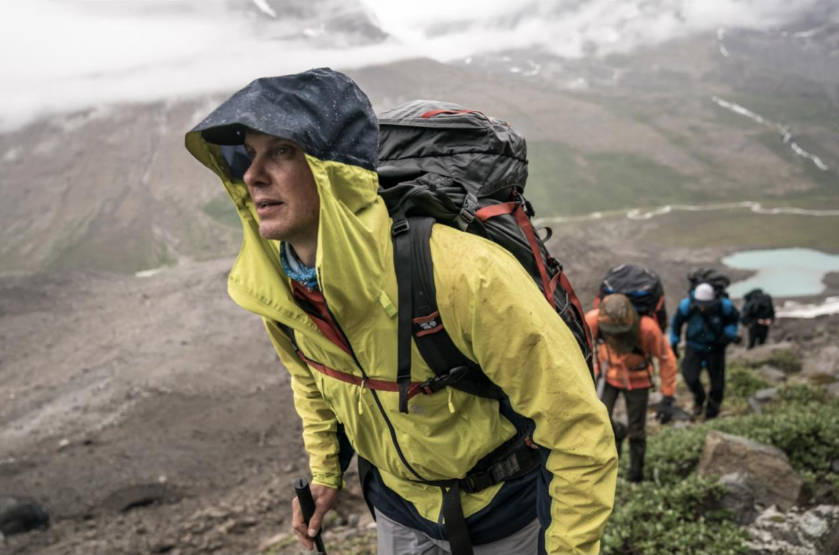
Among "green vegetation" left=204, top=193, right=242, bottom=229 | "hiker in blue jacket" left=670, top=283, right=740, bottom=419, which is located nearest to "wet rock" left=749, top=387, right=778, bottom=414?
"hiker in blue jacket" left=670, top=283, right=740, bottom=419

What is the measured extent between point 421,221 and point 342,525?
6.10 m

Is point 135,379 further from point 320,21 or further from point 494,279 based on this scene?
point 320,21

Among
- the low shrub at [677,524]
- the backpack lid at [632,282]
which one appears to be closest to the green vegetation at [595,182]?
the backpack lid at [632,282]

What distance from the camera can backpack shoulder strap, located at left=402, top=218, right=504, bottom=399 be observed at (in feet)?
7.69

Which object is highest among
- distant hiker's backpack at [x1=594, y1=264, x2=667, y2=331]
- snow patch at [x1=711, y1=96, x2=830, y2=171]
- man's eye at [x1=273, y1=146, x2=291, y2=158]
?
man's eye at [x1=273, y1=146, x2=291, y2=158]

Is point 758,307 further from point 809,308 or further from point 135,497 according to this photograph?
point 809,308

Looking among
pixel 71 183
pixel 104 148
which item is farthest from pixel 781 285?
pixel 104 148

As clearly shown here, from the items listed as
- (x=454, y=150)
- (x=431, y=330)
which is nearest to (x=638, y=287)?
(x=454, y=150)

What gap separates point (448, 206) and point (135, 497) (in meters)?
10.5

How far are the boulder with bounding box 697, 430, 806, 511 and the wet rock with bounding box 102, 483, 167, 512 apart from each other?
8.81 meters

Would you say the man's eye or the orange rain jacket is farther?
the orange rain jacket

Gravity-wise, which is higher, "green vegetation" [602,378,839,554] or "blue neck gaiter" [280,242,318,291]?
"blue neck gaiter" [280,242,318,291]

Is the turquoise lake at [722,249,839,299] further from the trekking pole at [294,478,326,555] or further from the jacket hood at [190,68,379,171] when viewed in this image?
the jacket hood at [190,68,379,171]

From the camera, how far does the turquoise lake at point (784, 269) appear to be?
1518 inches
